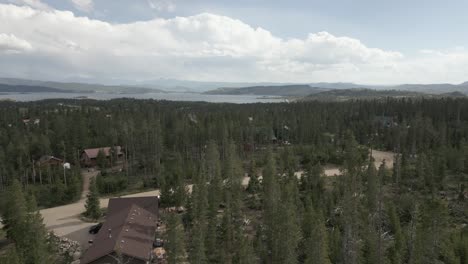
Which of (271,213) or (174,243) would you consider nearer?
(174,243)

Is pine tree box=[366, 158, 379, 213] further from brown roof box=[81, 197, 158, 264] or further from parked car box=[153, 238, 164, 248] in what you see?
brown roof box=[81, 197, 158, 264]

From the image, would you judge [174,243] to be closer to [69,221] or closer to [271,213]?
[271,213]

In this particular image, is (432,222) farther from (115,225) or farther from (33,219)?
(33,219)

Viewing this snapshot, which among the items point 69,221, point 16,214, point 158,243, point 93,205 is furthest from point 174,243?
point 69,221

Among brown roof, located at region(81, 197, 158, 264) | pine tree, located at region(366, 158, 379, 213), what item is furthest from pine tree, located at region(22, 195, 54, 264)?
pine tree, located at region(366, 158, 379, 213)

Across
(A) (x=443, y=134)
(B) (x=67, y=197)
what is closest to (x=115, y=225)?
(B) (x=67, y=197)

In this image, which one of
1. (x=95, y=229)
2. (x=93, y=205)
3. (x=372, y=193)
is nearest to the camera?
(x=372, y=193)

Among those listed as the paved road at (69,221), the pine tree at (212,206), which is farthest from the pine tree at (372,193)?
the paved road at (69,221)
